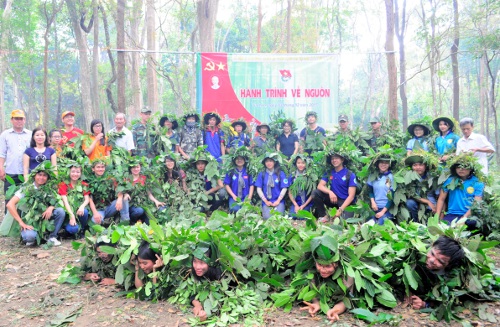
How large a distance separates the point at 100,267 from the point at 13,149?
2.98 metres

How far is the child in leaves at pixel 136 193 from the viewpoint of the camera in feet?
21.4

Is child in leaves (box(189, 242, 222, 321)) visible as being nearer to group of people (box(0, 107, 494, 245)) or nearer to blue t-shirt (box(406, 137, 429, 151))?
group of people (box(0, 107, 494, 245))

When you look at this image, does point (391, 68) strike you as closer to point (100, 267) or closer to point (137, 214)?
point (137, 214)

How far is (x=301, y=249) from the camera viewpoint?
4.02m

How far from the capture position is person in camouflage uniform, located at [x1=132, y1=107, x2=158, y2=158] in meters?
7.74

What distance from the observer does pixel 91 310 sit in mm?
3930

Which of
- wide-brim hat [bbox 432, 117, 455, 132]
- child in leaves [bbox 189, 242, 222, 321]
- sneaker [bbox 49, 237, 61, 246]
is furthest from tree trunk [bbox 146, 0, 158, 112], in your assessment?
child in leaves [bbox 189, 242, 222, 321]

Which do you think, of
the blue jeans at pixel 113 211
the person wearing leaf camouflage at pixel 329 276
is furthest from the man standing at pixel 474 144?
the blue jeans at pixel 113 211

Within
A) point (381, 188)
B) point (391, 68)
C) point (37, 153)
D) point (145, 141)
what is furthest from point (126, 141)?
point (391, 68)

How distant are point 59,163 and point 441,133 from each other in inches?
249

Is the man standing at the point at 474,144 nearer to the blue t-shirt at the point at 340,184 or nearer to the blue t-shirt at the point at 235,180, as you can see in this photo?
the blue t-shirt at the point at 340,184

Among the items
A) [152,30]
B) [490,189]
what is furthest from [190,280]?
[152,30]

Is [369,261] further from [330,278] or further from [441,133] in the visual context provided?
[441,133]

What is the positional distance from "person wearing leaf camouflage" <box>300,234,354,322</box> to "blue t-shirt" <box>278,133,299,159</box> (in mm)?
4708
